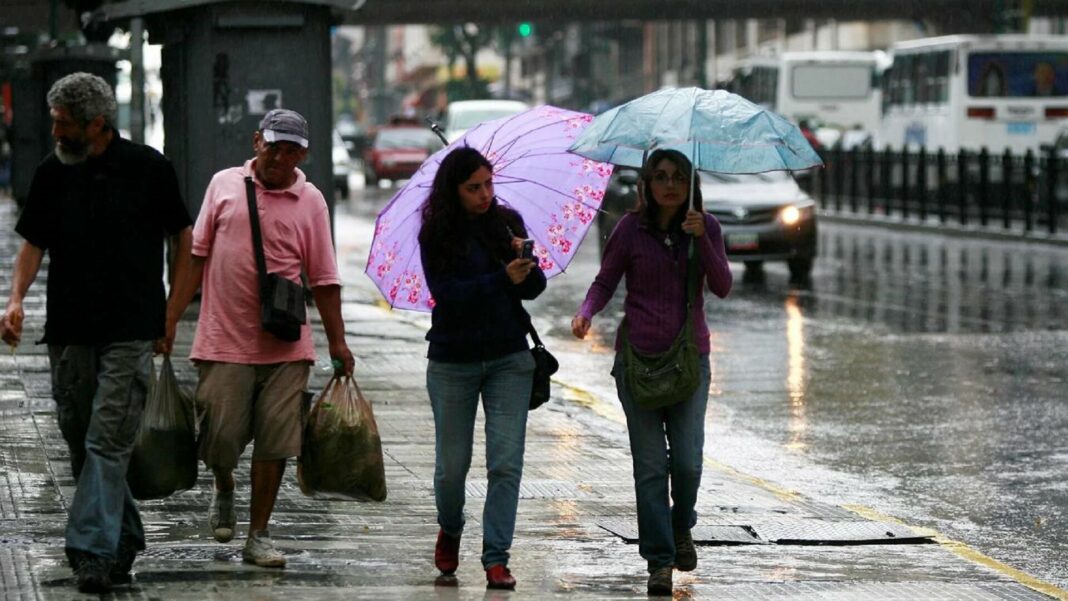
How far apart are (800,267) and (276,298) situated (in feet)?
53.9

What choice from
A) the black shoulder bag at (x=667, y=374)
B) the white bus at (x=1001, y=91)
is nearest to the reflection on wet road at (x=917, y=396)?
the black shoulder bag at (x=667, y=374)

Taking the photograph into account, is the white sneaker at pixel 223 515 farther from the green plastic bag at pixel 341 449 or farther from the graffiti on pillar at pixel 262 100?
the graffiti on pillar at pixel 262 100

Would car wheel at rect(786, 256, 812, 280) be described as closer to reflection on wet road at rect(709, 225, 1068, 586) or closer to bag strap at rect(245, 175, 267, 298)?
reflection on wet road at rect(709, 225, 1068, 586)

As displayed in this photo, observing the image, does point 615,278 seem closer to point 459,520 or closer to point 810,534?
point 459,520

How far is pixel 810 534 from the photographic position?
857 cm

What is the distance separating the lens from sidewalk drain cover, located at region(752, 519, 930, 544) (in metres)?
8.47

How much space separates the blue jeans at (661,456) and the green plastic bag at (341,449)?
36.4 inches

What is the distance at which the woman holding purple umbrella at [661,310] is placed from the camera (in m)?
7.27

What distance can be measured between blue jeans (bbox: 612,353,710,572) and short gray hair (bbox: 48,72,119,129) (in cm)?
202

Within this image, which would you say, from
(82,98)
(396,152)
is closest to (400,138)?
(396,152)

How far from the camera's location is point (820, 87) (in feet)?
179

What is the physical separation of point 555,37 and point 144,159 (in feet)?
325

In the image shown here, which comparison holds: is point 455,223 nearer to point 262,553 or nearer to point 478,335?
point 478,335

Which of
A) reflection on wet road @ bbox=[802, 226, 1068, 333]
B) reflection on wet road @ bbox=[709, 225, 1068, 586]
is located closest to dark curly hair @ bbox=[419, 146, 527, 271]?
reflection on wet road @ bbox=[709, 225, 1068, 586]
